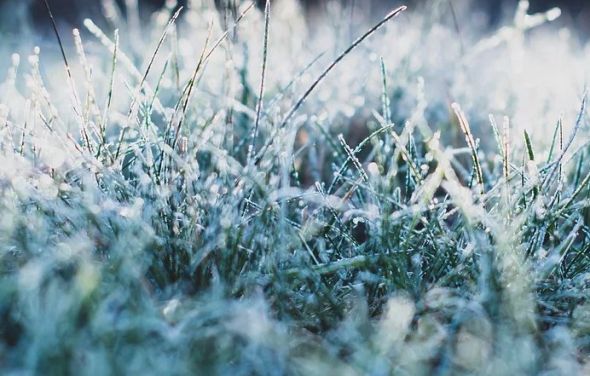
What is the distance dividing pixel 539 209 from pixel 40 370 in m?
0.68

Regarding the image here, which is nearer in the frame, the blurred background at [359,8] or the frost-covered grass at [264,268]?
the frost-covered grass at [264,268]

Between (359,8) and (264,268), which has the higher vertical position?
(359,8)

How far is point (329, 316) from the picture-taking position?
96cm

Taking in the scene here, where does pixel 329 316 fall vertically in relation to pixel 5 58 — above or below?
below

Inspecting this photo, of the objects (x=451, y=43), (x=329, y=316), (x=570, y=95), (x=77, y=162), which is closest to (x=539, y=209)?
(x=329, y=316)

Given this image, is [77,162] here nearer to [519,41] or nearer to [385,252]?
[385,252]

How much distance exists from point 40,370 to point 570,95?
1685mm

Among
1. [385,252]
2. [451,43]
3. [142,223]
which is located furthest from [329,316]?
[451,43]

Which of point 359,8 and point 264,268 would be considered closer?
point 264,268

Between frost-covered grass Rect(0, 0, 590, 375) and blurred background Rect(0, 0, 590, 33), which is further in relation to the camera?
blurred background Rect(0, 0, 590, 33)

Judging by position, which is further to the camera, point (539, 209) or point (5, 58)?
point (5, 58)

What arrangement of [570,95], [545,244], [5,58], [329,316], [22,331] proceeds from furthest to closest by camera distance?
[5,58] < [570,95] < [545,244] < [329,316] < [22,331]

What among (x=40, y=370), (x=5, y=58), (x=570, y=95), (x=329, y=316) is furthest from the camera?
(x=5, y=58)

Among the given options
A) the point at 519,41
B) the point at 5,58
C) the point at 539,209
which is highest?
the point at 5,58
